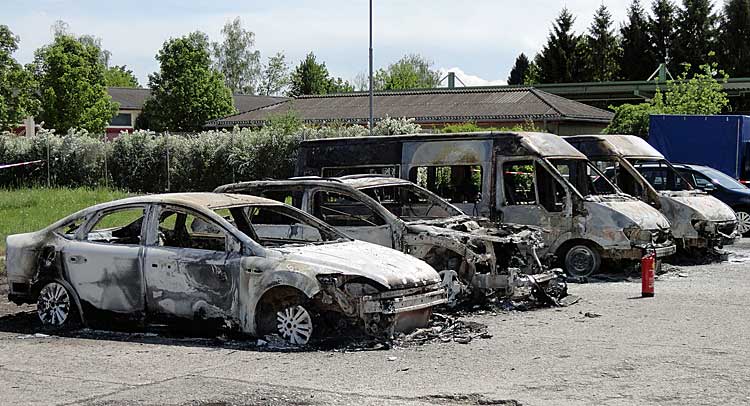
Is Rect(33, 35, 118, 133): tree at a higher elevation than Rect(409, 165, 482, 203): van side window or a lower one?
higher

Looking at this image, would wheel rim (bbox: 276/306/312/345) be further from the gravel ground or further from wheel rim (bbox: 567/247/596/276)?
wheel rim (bbox: 567/247/596/276)

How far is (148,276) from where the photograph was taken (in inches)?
395

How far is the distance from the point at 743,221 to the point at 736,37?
47.5 meters

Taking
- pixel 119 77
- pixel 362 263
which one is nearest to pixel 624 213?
pixel 362 263

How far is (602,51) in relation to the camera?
68938mm

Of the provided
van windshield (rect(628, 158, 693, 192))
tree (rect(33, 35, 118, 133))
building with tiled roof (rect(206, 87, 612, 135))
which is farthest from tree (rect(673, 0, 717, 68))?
van windshield (rect(628, 158, 693, 192))

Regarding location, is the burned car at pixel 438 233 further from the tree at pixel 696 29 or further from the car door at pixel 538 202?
the tree at pixel 696 29

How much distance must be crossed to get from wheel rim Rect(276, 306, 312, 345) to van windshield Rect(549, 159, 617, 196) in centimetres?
724

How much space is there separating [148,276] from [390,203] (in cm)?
483

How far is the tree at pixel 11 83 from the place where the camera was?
143 feet

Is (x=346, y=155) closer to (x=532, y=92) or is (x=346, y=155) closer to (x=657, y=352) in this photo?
(x=657, y=352)

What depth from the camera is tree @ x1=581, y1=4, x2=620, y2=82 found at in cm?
6869

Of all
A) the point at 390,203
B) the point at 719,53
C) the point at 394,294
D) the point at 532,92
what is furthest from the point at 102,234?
the point at 719,53

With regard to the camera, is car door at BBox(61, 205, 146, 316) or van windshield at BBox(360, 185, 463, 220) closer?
car door at BBox(61, 205, 146, 316)
